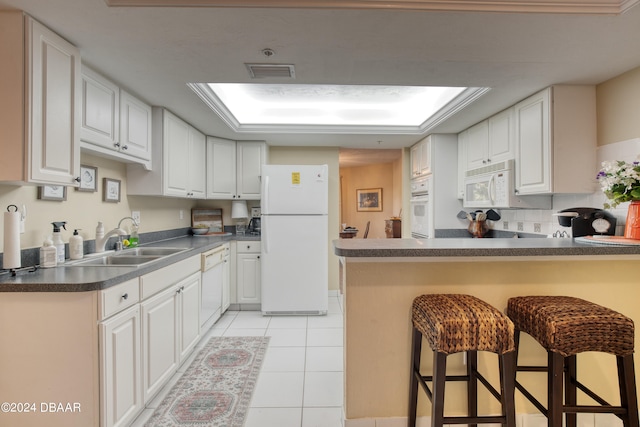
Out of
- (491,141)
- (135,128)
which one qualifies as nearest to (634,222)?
(491,141)

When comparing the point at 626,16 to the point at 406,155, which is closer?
the point at 626,16

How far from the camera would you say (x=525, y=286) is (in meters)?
1.63

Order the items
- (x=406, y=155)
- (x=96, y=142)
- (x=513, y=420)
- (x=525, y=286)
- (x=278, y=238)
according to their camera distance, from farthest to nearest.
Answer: (x=406, y=155), (x=278, y=238), (x=96, y=142), (x=525, y=286), (x=513, y=420)

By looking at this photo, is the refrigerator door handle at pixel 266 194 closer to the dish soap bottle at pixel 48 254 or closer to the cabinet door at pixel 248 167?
the cabinet door at pixel 248 167

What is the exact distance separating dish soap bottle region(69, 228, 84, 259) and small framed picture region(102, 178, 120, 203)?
48 cm

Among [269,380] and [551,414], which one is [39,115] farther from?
[551,414]

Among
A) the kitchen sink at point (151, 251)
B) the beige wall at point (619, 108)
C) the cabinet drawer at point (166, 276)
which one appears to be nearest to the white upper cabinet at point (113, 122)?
the kitchen sink at point (151, 251)

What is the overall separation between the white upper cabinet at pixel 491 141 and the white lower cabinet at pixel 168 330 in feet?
9.73

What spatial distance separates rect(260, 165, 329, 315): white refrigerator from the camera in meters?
3.43

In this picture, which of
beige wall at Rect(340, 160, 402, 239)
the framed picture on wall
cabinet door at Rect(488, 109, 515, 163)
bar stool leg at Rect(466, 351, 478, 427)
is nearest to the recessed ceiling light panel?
cabinet door at Rect(488, 109, 515, 163)

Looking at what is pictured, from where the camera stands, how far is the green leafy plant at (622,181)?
5.28 feet

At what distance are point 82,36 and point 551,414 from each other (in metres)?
2.84

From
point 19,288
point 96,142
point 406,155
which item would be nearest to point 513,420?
point 19,288

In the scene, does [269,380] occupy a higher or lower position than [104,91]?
lower
